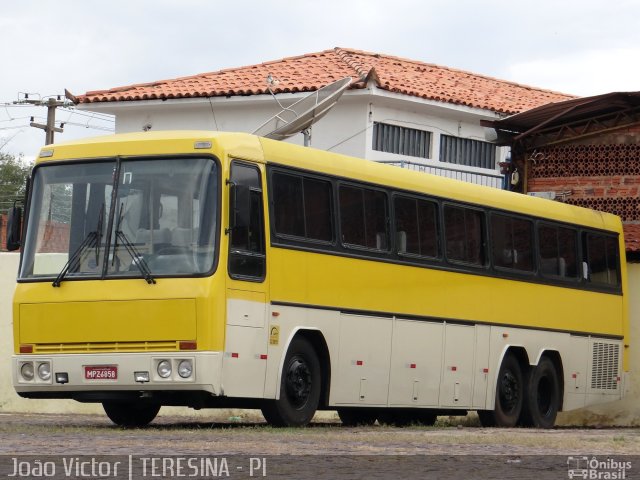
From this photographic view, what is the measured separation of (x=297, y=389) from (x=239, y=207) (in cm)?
225

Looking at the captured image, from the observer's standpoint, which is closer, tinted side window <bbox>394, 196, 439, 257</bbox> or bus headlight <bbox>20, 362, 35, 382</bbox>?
bus headlight <bbox>20, 362, 35, 382</bbox>

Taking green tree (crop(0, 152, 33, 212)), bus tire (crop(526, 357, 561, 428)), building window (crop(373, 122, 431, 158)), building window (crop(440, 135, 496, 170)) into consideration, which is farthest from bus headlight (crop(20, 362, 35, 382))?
green tree (crop(0, 152, 33, 212))

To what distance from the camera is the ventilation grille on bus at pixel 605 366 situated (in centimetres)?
2344

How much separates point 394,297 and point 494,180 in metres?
19.2

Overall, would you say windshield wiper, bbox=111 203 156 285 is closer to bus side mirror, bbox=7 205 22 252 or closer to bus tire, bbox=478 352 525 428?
bus side mirror, bbox=7 205 22 252

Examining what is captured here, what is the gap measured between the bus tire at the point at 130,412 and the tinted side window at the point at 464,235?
439cm

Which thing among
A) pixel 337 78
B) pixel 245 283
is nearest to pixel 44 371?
pixel 245 283

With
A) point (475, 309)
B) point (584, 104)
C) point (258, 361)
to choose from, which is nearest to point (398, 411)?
point (475, 309)

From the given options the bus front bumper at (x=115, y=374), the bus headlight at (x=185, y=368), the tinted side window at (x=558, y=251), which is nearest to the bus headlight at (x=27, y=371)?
the bus front bumper at (x=115, y=374)

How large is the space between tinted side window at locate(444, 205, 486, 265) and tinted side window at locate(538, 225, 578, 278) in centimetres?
178

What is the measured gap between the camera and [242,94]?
1396 inches

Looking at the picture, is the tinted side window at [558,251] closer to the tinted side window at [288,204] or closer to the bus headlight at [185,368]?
the tinted side window at [288,204]

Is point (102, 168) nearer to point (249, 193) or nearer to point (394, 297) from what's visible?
point (249, 193)

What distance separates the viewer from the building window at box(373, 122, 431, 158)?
34.7 m
